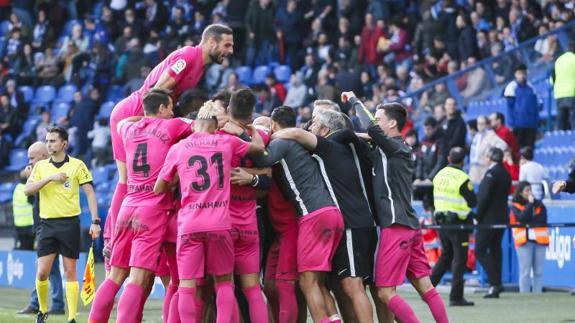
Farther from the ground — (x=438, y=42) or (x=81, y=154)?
(x=438, y=42)

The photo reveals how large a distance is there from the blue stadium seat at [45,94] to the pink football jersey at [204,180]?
772 inches

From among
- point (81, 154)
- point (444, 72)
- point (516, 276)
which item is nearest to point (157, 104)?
point (516, 276)

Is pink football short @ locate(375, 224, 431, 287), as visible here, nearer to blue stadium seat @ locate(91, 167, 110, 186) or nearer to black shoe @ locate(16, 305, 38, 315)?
black shoe @ locate(16, 305, 38, 315)

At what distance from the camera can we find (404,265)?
36.8 ft

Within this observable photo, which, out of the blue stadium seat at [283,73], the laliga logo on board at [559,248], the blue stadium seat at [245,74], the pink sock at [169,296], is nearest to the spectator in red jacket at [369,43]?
the blue stadium seat at [283,73]

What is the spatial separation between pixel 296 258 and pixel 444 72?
12856 mm

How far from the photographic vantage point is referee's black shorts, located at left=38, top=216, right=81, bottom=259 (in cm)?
1391

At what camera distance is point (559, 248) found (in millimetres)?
16734

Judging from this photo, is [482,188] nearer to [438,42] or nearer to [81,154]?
[438,42]

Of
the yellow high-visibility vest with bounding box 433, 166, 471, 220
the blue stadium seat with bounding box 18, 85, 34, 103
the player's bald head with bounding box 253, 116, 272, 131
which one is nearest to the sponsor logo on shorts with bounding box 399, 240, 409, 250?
the player's bald head with bounding box 253, 116, 272, 131

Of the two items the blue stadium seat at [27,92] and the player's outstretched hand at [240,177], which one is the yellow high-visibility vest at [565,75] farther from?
the blue stadium seat at [27,92]

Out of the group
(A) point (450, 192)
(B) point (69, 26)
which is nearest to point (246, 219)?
(A) point (450, 192)

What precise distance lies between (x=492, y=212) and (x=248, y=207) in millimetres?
6875

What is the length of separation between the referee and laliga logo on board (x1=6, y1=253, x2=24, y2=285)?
5283 mm
